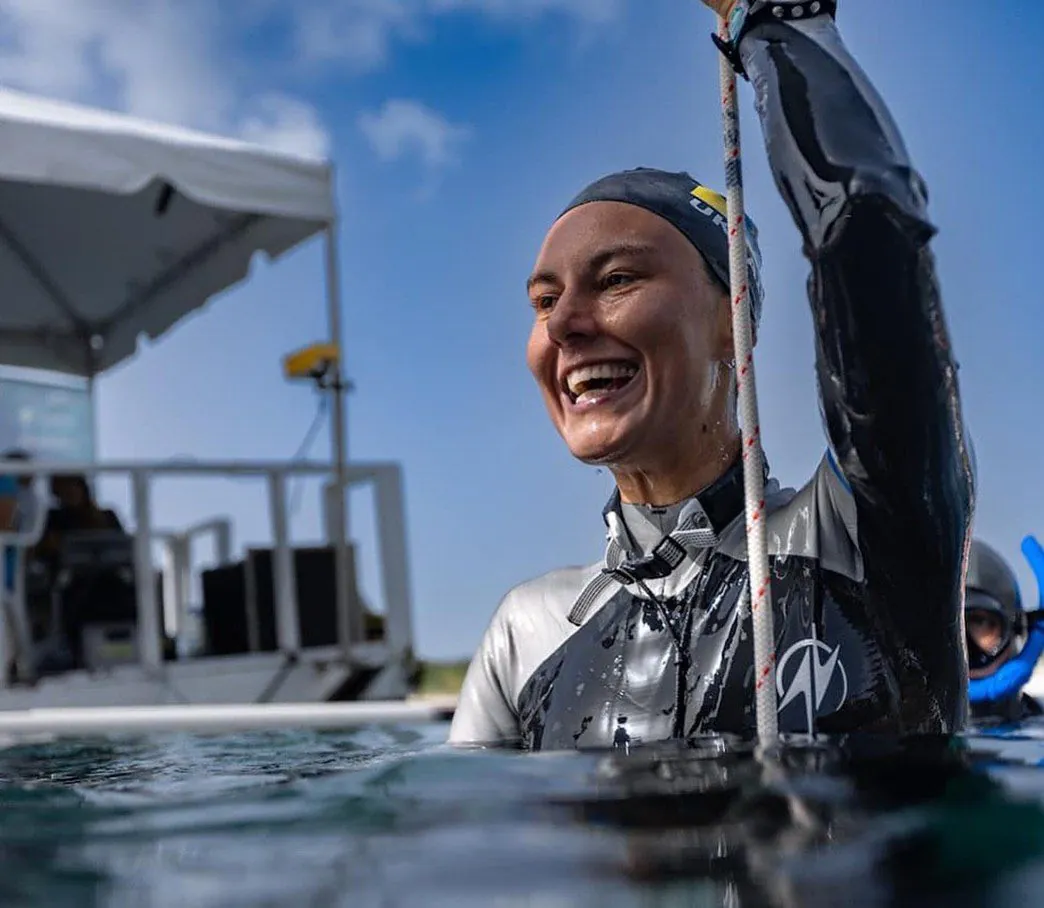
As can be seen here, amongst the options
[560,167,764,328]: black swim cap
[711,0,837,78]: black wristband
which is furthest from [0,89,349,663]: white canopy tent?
[711,0,837,78]: black wristband

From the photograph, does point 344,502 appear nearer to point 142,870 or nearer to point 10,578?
point 10,578

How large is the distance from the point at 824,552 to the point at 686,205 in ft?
1.92

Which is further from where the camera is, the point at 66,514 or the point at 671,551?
the point at 66,514

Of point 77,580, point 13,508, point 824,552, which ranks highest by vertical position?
point 13,508

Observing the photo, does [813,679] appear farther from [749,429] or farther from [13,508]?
[13,508]

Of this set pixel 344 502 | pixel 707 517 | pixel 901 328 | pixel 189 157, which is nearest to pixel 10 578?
pixel 344 502

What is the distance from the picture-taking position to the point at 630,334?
1.70 meters

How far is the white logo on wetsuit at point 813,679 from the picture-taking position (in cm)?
157

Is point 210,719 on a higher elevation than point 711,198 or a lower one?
A: lower

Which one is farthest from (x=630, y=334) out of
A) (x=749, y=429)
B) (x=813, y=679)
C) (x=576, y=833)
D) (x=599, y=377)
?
(x=576, y=833)

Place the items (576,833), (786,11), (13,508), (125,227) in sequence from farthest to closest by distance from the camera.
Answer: (125,227)
(13,508)
(786,11)
(576,833)

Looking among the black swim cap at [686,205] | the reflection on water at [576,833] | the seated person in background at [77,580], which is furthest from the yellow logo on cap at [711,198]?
the seated person in background at [77,580]

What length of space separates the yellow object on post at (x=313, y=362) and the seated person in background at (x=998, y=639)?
12.8ft

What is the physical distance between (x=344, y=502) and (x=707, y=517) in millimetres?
5334
